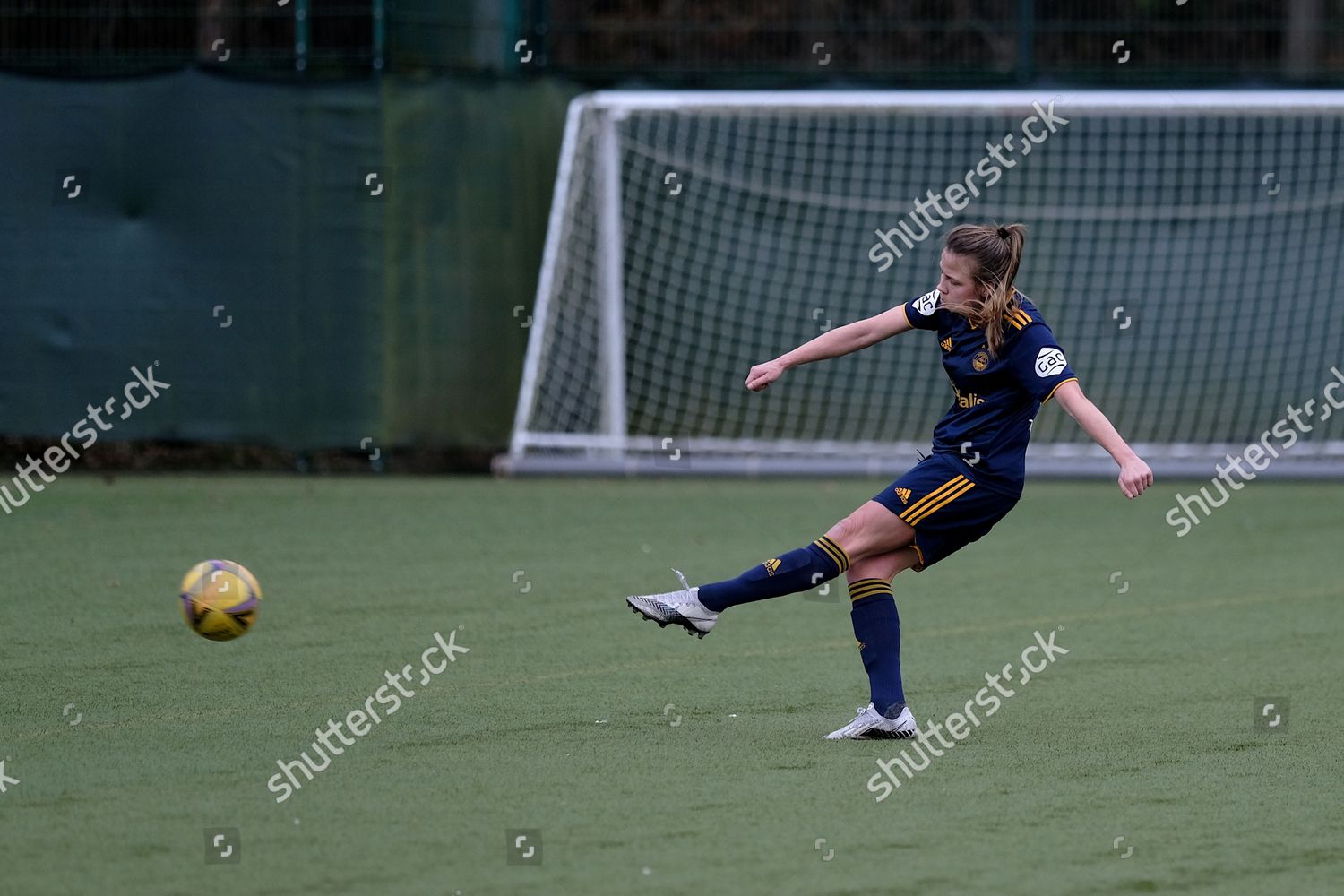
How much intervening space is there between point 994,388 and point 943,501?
39 cm

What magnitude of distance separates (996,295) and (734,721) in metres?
1.65

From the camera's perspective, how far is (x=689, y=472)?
1439 centimetres

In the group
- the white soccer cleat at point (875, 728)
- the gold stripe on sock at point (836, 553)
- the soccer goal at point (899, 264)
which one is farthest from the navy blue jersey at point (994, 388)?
the soccer goal at point (899, 264)

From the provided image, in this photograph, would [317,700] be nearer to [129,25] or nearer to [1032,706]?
[1032,706]

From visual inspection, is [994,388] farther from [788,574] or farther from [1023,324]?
[788,574]

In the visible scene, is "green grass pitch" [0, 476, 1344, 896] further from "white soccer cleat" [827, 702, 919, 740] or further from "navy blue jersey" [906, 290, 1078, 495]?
"navy blue jersey" [906, 290, 1078, 495]

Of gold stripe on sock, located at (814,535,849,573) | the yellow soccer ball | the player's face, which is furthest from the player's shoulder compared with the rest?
the yellow soccer ball

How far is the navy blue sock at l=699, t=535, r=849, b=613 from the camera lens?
5.86m

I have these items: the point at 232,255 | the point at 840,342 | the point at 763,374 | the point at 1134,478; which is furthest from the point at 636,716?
the point at 232,255

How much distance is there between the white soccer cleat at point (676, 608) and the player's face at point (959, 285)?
121 cm

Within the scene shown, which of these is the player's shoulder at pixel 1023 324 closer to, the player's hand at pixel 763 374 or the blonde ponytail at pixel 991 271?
the blonde ponytail at pixel 991 271

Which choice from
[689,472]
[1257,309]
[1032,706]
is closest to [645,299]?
[689,472]

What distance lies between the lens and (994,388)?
584 cm

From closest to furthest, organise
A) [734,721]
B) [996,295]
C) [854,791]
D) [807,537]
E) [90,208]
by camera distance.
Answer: [854,791] < [996,295] < [734,721] < [807,537] < [90,208]
